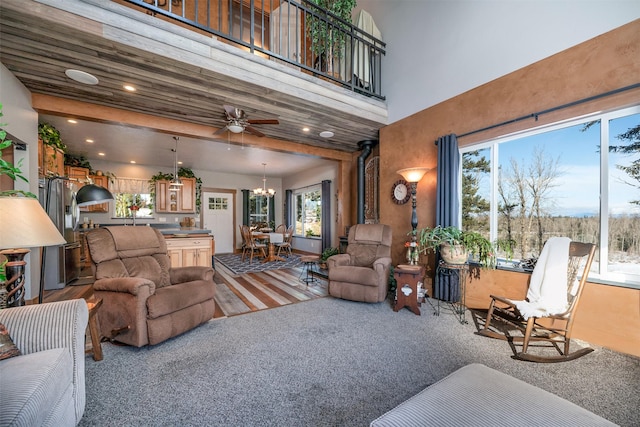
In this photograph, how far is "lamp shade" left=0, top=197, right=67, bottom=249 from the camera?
4.20ft

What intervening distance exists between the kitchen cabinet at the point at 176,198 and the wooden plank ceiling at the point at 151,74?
3.97m

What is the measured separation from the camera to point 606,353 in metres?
2.10

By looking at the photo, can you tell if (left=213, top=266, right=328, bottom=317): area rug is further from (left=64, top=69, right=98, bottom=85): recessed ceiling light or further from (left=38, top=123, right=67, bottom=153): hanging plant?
(left=38, top=123, right=67, bottom=153): hanging plant

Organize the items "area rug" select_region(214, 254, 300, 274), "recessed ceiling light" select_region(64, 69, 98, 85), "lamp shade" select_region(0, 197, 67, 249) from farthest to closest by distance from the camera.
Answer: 1. "area rug" select_region(214, 254, 300, 274)
2. "recessed ceiling light" select_region(64, 69, 98, 85)
3. "lamp shade" select_region(0, 197, 67, 249)

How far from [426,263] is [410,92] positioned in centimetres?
263

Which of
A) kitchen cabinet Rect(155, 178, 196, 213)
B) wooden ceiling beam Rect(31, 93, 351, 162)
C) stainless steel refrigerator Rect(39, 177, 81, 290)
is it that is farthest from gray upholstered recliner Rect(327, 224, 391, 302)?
kitchen cabinet Rect(155, 178, 196, 213)

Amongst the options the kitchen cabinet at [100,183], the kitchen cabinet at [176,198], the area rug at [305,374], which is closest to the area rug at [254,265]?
the kitchen cabinet at [176,198]

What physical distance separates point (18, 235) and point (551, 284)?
3810mm

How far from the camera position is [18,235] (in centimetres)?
131

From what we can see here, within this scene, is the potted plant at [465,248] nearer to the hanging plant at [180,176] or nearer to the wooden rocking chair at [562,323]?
the wooden rocking chair at [562,323]

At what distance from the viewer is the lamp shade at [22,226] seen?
128 centimetres

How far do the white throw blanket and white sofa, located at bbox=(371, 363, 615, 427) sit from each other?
55.7 inches

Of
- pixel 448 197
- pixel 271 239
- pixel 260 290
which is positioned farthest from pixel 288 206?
pixel 448 197

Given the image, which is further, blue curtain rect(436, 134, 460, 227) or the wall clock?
the wall clock
